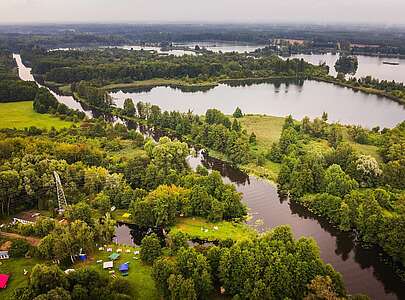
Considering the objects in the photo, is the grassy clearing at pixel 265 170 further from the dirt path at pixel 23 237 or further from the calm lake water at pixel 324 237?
the dirt path at pixel 23 237

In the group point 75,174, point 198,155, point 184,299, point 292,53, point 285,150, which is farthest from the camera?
point 292,53

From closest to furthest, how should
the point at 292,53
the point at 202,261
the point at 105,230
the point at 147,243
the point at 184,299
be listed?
the point at 184,299
the point at 202,261
the point at 147,243
the point at 105,230
the point at 292,53

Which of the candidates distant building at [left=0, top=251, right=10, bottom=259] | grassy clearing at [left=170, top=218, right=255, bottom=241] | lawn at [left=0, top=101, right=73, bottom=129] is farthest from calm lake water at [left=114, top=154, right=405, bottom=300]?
lawn at [left=0, top=101, right=73, bottom=129]

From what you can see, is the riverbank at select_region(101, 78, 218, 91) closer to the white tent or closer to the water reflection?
the water reflection

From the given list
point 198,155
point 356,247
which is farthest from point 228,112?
point 356,247

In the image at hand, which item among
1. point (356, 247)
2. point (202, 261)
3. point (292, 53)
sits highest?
point (292, 53)

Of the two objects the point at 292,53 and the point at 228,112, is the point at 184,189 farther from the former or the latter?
the point at 292,53

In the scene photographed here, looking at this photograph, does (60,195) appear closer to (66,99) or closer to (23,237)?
(23,237)

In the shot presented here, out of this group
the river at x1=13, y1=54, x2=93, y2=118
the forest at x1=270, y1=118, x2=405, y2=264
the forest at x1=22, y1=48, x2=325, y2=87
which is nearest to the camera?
the forest at x1=270, y1=118, x2=405, y2=264
